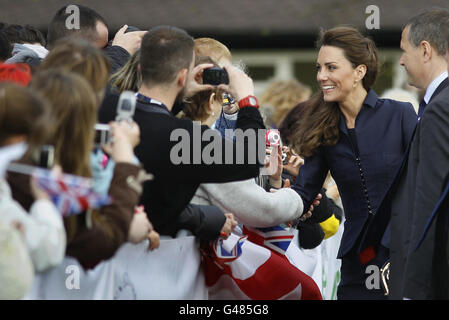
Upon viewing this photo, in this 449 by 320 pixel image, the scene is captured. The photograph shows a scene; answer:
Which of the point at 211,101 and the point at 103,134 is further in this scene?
the point at 211,101

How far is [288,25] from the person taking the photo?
1909 centimetres

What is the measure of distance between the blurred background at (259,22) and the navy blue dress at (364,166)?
13148 mm

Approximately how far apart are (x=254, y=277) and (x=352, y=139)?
122 centimetres

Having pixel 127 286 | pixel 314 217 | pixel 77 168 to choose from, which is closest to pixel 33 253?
pixel 77 168

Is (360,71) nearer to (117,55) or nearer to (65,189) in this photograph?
(117,55)

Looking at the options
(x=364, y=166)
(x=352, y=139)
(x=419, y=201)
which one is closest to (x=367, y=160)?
(x=364, y=166)

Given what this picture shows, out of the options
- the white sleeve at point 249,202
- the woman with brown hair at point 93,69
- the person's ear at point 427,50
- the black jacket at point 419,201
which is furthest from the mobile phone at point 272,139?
the woman with brown hair at point 93,69

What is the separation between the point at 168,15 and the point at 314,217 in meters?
14.6

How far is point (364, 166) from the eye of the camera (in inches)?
197

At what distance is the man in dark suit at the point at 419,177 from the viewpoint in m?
3.89

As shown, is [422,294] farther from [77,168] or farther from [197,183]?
[77,168]

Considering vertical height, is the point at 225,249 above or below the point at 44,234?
below

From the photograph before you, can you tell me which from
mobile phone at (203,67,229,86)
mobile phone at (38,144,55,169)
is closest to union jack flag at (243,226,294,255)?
mobile phone at (203,67,229,86)

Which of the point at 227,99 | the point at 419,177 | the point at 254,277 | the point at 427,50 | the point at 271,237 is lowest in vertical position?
the point at 254,277
